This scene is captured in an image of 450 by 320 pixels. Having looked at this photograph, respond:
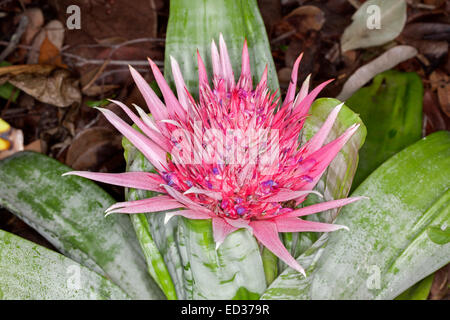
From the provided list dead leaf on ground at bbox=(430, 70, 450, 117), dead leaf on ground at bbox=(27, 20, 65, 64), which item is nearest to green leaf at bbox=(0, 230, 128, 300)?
dead leaf on ground at bbox=(27, 20, 65, 64)

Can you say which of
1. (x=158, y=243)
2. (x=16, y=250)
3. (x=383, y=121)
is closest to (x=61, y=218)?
(x=16, y=250)

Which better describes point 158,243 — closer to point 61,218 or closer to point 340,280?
point 61,218

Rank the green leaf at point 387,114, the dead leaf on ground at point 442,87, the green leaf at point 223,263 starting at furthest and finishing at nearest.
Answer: the dead leaf on ground at point 442,87
the green leaf at point 387,114
the green leaf at point 223,263

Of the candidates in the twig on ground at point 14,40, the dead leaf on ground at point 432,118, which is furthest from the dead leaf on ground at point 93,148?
the dead leaf on ground at point 432,118

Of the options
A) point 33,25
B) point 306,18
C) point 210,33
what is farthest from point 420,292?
point 33,25

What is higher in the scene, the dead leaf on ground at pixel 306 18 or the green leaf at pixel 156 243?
the dead leaf on ground at pixel 306 18

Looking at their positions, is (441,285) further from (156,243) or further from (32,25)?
(32,25)

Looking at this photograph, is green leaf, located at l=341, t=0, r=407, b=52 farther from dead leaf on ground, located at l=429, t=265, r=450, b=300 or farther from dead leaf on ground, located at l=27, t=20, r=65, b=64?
dead leaf on ground, located at l=27, t=20, r=65, b=64

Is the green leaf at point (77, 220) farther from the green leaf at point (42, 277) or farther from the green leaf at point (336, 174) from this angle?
the green leaf at point (336, 174)
